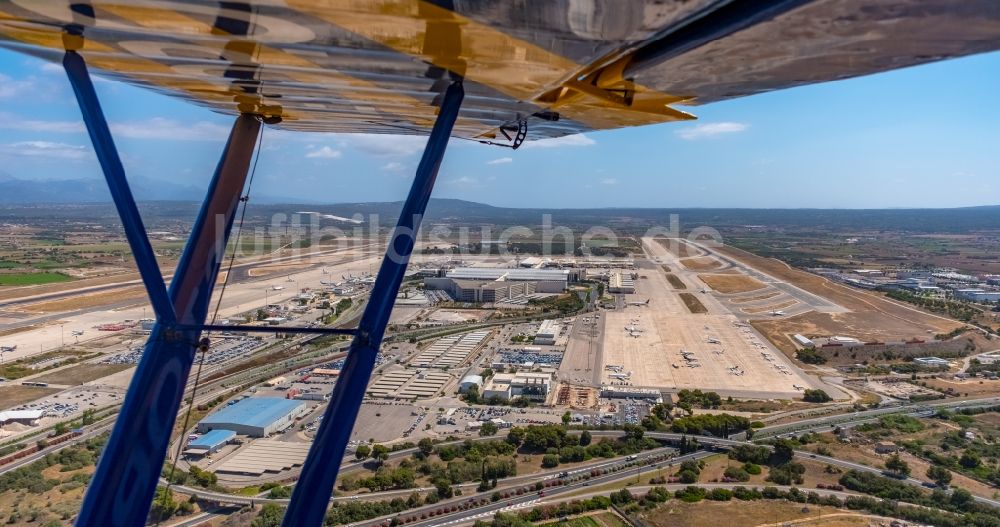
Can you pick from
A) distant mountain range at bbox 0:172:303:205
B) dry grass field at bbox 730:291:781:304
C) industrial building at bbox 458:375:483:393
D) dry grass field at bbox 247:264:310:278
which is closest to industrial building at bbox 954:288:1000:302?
dry grass field at bbox 730:291:781:304

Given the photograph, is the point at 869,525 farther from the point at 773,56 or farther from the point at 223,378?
the point at 223,378

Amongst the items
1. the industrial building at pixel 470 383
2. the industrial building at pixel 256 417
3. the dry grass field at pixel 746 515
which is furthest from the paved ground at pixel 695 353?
the industrial building at pixel 256 417

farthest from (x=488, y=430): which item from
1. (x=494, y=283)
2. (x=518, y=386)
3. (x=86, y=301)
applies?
(x=86, y=301)

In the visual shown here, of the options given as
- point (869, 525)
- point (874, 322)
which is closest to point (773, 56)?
point (869, 525)

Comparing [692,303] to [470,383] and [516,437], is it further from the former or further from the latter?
[516,437]

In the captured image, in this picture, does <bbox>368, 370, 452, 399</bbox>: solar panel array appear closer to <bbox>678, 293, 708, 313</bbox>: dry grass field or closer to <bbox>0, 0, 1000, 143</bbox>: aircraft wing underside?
<bbox>678, 293, 708, 313</bbox>: dry grass field

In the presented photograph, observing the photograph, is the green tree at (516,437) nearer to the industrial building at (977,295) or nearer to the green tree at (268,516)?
the green tree at (268,516)
